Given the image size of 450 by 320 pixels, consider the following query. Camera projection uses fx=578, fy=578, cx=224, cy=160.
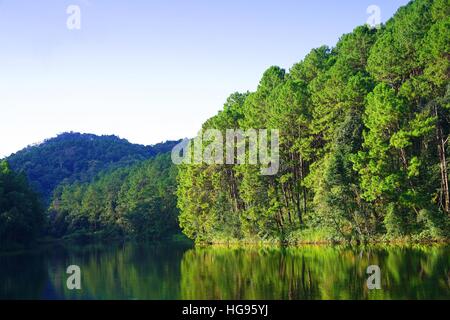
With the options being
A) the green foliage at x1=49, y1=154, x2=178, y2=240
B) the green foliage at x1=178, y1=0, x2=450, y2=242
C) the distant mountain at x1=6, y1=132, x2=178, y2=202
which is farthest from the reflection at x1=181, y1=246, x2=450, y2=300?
the distant mountain at x1=6, y1=132, x2=178, y2=202

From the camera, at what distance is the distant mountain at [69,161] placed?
160837mm

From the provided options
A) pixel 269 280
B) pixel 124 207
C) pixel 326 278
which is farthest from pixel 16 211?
pixel 326 278

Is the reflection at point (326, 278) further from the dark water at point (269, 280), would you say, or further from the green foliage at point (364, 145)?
the green foliage at point (364, 145)

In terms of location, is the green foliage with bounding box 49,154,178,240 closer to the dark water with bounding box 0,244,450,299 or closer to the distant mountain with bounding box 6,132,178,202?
the distant mountain with bounding box 6,132,178,202

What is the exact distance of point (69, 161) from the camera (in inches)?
6964

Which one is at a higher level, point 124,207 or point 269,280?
point 124,207

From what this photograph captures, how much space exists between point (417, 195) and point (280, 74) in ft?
84.2

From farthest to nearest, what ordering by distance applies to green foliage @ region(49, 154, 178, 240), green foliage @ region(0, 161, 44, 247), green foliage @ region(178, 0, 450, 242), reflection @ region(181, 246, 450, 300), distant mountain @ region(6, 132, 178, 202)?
distant mountain @ region(6, 132, 178, 202) < green foliage @ region(49, 154, 178, 240) < green foliage @ region(0, 161, 44, 247) < green foliage @ region(178, 0, 450, 242) < reflection @ region(181, 246, 450, 300)

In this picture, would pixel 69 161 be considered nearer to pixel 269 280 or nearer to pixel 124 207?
pixel 124 207

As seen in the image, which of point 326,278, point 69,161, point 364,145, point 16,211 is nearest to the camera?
point 326,278

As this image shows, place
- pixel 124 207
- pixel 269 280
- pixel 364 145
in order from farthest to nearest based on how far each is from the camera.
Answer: pixel 124 207 < pixel 364 145 < pixel 269 280

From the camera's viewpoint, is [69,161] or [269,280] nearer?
[269,280]

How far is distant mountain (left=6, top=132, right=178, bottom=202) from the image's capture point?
161 meters

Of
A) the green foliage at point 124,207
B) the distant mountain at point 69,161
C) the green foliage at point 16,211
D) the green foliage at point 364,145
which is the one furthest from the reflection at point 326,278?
the distant mountain at point 69,161
